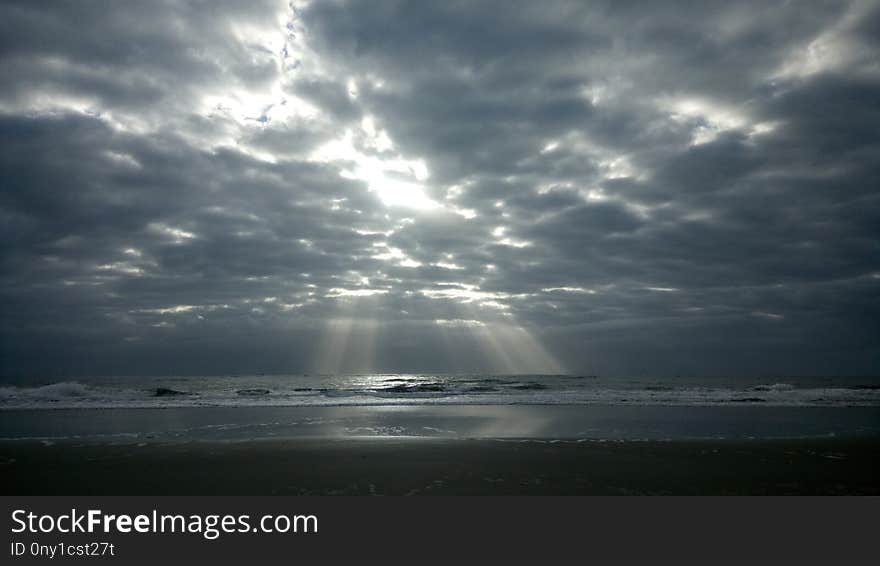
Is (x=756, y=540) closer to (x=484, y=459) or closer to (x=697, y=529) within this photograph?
(x=697, y=529)

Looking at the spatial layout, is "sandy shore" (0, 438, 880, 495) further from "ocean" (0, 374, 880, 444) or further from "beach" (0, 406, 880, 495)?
"ocean" (0, 374, 880, 444)

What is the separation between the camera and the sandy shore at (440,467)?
28.2 feet

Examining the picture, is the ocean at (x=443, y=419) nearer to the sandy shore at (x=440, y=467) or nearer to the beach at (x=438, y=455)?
the beach at (x=438, y=455)

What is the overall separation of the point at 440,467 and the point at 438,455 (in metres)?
1.32

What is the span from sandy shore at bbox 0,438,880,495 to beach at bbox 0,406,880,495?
43 millimetres

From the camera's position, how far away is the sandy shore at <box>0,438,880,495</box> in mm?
8602

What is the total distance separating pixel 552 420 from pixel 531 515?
42.3 ft

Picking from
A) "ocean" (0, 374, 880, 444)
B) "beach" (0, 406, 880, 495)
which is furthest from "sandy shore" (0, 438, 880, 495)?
"ocean" (0, 374, 880, 444)

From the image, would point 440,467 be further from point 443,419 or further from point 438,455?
point 443,419

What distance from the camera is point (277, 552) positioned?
5.80m

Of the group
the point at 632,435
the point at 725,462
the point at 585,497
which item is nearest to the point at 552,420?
the point at 632,435

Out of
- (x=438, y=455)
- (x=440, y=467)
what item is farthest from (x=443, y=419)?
(x=440, y=467)

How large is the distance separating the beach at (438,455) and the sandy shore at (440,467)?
0.14ft

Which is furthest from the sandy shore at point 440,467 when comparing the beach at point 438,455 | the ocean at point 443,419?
the ocean at point 443,419
